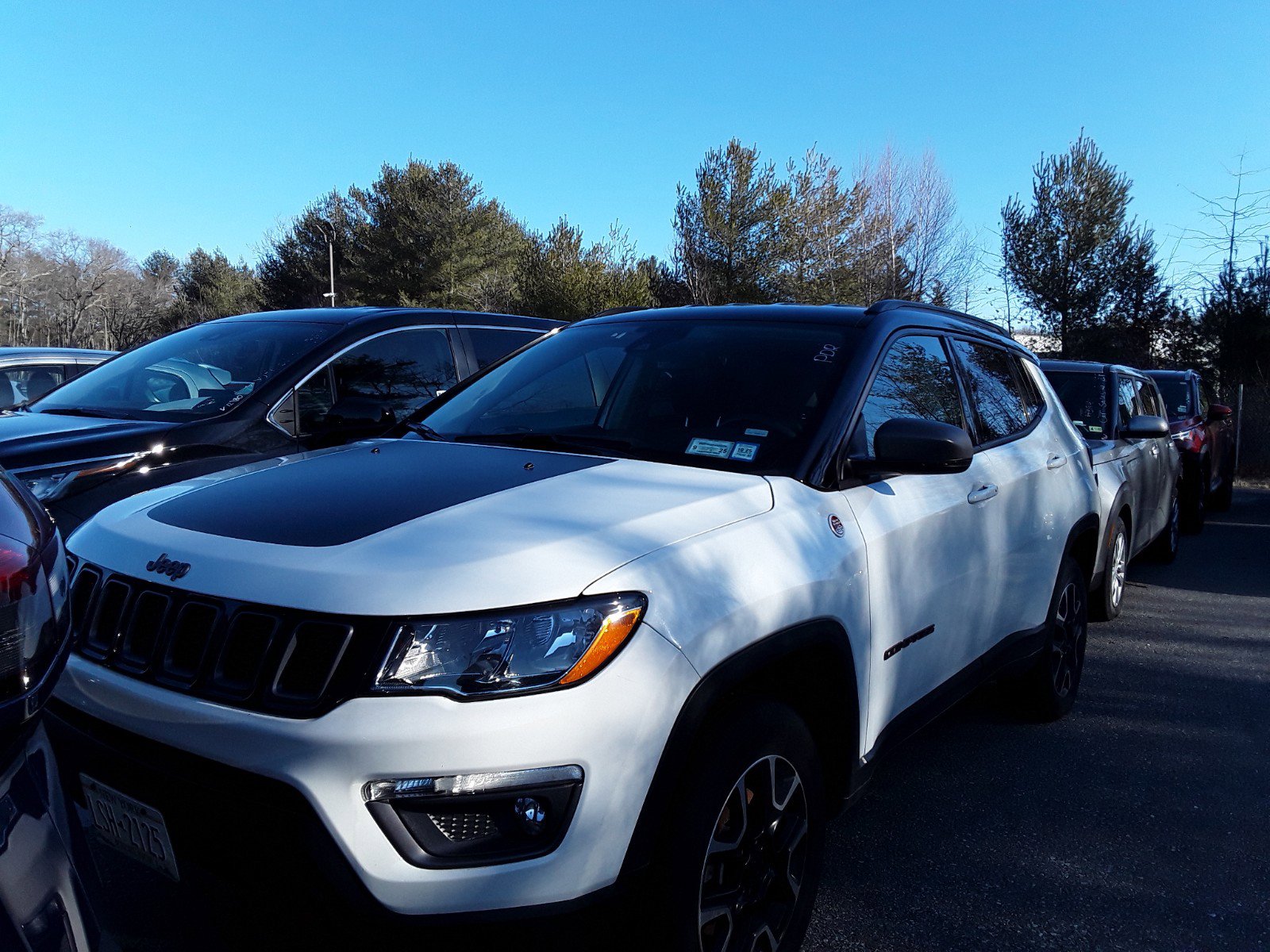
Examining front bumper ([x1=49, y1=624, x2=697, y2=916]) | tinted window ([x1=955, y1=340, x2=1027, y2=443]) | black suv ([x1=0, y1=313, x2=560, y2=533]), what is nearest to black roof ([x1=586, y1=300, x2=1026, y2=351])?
tinted window ([x1=955, y1=340, x2=1027, y2=443])

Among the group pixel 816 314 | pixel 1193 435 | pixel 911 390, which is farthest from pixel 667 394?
pixel 1193 435

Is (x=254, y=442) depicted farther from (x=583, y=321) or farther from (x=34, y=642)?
(x=34, y=642)

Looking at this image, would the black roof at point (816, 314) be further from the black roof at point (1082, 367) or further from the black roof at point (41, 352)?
the black roof at point (41, 352)

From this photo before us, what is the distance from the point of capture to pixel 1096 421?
7203mm

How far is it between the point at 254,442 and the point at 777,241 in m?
35.1

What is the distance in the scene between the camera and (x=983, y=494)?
333 cm

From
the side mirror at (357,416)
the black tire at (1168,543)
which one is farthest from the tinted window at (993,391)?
the black tire at (1168,543)

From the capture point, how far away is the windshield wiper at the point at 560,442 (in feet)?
9.46

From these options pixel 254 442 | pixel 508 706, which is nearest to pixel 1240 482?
pixel 254 442

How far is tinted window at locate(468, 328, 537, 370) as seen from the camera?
19.2 ft

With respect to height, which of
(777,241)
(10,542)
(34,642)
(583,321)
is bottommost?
(34,642)

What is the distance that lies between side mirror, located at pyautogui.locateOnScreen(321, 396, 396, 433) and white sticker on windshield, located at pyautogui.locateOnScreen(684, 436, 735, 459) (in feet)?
6.05

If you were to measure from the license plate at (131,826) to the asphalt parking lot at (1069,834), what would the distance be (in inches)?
16.6

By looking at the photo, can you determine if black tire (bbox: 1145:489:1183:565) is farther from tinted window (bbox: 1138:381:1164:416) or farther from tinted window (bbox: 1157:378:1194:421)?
tinted window (bbox: 1157:378:1194:421)
